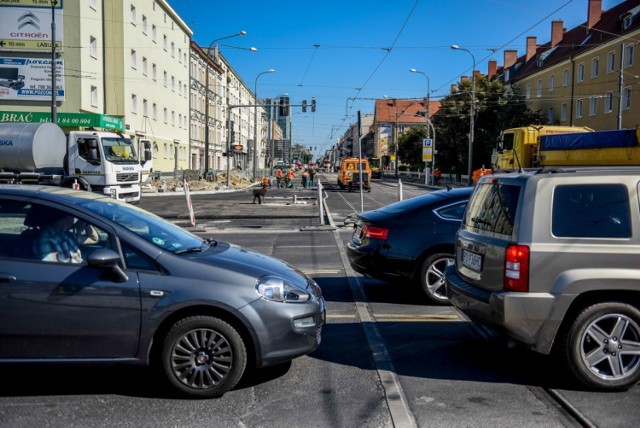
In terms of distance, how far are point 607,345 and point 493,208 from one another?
1383mm

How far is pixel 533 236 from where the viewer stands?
4.56 m

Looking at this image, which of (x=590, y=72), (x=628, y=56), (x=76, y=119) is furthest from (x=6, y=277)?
(x=590, y=72)

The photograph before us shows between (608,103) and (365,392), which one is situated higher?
(608,103)

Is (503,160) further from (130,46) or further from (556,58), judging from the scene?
(556,58)

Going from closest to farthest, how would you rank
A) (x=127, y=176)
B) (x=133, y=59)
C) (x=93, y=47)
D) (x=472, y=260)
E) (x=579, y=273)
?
(x=579, y=273) < (x=472, y=260) < (x=127, y=176) < (x=93, y=47) < (x=133, y=59)

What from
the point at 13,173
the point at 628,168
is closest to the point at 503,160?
the point at 13,173

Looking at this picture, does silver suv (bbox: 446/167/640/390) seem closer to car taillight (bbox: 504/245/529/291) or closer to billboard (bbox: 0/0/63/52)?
car taillight (bbox: 504/245/529/291)

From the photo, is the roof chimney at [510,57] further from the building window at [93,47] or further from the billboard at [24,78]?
the billboard at [24,78]

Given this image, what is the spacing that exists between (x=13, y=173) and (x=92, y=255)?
15407mm

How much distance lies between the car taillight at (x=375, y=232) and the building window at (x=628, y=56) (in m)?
41.0

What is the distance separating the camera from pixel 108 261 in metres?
4.25

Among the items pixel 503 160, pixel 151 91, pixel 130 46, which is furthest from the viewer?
pixel 151 91

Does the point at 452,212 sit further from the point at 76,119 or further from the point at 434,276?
the point at 76,119

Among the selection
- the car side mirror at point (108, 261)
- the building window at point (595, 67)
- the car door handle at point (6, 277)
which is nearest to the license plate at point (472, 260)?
the car side mirror at point (108, 261)
